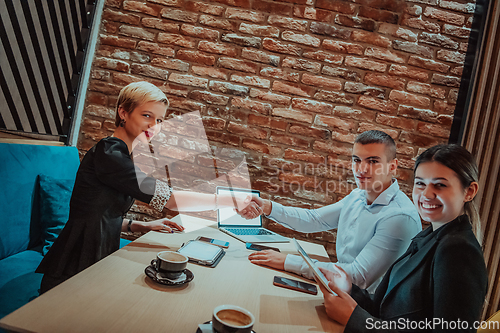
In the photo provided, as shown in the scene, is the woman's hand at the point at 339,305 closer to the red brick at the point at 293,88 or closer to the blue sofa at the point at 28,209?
the blue sofa at the point at 28,209

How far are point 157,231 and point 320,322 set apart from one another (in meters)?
0.94

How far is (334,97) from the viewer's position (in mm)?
2367

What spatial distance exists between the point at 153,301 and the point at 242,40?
2.00m

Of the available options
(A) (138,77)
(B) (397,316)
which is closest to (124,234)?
(A) (138,77)

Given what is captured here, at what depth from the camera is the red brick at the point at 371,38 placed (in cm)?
233

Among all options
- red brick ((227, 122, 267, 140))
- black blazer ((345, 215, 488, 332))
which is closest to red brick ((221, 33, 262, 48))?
red brick ((227, 122, 267, 140))

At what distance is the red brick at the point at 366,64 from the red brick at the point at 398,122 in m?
0.35

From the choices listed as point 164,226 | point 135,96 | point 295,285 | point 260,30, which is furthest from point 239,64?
point 295,285

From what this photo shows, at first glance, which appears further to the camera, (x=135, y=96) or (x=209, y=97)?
(x=209, y=97)

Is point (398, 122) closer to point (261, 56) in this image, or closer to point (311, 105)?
point (311, 105)

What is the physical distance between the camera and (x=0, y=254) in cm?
152

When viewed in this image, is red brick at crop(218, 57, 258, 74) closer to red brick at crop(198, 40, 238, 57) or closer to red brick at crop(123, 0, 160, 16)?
red brick at crop(198, 40, 238, 57)

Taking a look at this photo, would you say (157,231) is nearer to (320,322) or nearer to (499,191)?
(320,322)

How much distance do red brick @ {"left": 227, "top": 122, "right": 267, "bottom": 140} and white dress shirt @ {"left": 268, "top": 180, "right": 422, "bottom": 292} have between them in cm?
61
